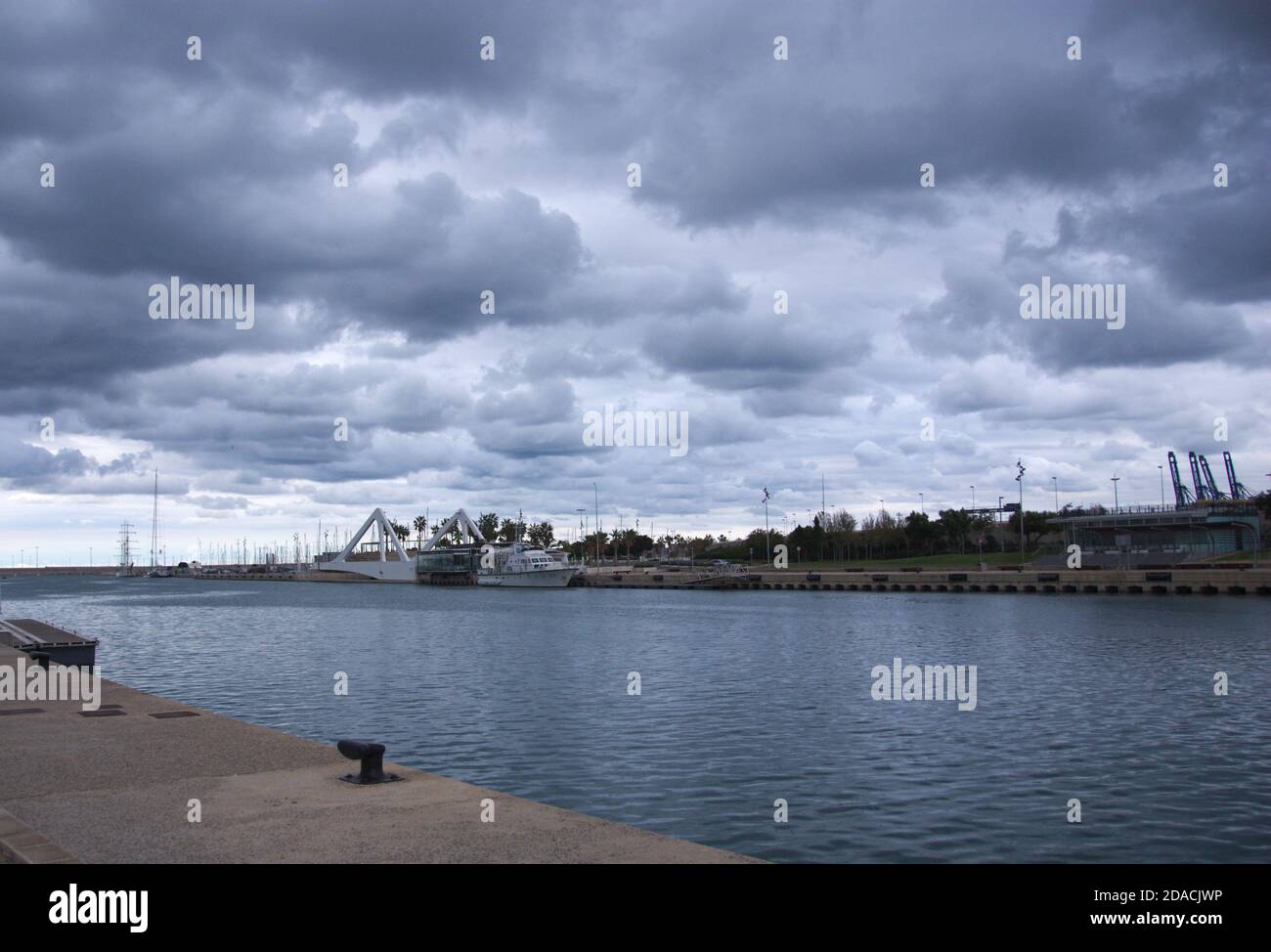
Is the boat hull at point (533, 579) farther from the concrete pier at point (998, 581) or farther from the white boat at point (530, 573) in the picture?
the concrete pier at point (998, 581)

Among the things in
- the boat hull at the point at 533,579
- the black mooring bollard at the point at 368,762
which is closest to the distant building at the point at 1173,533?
the boat hull at the point at 533,579

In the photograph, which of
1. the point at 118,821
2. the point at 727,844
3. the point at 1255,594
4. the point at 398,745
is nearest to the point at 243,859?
the point at 118,821

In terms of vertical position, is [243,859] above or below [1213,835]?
above

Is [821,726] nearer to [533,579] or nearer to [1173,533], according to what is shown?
[1173,533]

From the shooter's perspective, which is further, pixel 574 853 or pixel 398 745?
pixel 398 745

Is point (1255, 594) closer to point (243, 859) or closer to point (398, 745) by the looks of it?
point (398, 745)

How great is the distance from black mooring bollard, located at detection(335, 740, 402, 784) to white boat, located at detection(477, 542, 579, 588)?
16269 cm

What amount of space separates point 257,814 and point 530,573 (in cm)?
16915

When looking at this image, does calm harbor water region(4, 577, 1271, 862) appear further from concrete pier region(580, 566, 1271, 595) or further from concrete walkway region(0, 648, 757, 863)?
concrete pier region(580, 566, 1271, 595)

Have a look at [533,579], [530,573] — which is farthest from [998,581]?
[530,573]

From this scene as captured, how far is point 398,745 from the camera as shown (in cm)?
2295

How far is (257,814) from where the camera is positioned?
11250 mm
